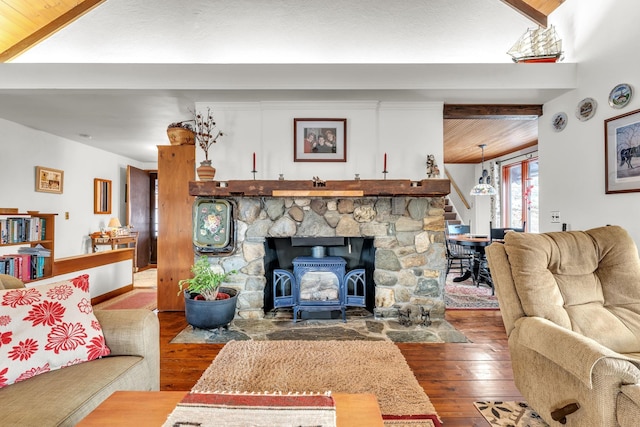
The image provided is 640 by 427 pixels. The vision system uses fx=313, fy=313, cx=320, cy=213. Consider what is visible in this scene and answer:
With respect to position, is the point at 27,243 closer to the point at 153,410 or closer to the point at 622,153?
the point at 153,410

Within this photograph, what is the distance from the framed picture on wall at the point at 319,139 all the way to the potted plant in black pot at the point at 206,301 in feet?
4.54

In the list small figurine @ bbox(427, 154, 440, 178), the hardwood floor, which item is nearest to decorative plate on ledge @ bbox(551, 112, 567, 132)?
small figurine @ bbox(427, 154, 440, 178)

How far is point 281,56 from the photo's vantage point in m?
3.08

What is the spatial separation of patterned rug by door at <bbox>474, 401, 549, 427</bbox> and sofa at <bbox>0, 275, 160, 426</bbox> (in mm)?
1778

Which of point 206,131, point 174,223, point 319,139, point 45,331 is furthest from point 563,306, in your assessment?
point 174,223

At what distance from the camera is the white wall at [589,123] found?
2365 mm

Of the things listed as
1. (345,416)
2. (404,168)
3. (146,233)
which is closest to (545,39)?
(404,168)

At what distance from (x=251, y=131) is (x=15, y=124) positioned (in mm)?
3115

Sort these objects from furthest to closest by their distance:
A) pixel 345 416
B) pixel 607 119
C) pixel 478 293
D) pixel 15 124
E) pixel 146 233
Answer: pixel 146 233, pixel 478 293, pixel 15 124, pixel 607 119, pixel 345 416

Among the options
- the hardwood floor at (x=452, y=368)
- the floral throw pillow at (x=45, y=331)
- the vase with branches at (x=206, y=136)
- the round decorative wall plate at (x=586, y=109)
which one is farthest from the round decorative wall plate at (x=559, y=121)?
the floral throw pillow at (x=45, y=331)

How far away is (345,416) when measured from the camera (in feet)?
3.42

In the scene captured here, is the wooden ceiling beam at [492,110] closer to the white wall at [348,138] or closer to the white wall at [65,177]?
the white wall at [348,138]

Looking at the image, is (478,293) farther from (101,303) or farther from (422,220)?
(101,303)

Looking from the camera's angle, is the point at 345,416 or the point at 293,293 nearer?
the point at 345,416
